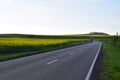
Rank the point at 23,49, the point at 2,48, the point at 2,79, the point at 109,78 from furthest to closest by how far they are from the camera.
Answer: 1. the point at 23,49
2. the point at 2,48
3. the point at 109,78
4. the point at 2,79

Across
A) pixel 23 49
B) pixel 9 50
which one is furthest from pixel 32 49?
pixel 9 50

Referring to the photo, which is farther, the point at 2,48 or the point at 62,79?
the point at 2,48

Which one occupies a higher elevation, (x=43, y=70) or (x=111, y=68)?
(x=43, y=70)

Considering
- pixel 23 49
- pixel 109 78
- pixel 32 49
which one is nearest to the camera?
pixel 109 78

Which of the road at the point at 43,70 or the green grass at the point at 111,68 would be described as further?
the green grass at the point at 111,68

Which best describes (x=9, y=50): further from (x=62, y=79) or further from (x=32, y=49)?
(x=62, y=79)

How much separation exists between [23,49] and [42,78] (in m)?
27.7

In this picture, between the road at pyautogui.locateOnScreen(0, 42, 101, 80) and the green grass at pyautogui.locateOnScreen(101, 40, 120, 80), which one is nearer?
the road at pyautogui.locateOnScreen(0, 42, 101, 80)

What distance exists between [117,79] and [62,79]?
8.51 feet

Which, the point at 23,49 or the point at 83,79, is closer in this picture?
the point at 83,79

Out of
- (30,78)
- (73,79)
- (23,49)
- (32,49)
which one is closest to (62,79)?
(73,79)

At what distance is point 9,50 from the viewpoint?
36.6 metres

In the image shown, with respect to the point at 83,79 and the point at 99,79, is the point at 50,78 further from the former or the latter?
the point at 99,79

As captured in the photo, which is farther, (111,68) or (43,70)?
(111,68)
